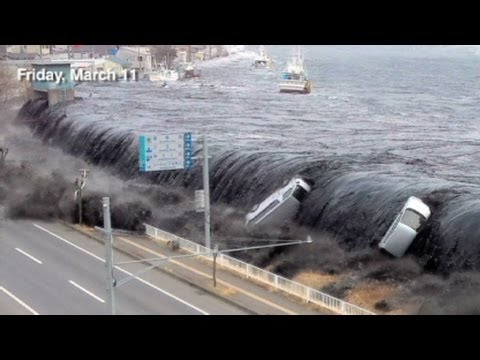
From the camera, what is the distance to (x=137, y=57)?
1686 inches

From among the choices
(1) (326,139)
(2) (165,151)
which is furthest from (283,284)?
(1) (326,139)

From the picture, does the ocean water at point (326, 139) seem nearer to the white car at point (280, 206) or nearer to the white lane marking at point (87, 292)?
the white car at point (280, 206)

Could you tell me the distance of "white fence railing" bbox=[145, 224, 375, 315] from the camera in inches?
500

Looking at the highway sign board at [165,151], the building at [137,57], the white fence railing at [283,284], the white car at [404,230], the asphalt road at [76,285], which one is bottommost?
the asphalt road at [76,285]

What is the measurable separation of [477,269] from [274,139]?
604 inches

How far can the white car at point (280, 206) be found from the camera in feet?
62.6

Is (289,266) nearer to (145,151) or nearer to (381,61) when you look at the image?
(145,151)

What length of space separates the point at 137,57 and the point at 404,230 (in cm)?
2991

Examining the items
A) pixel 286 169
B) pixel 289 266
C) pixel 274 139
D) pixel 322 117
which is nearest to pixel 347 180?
pixel 286 169

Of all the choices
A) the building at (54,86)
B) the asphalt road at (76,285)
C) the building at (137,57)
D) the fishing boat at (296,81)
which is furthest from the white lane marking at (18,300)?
the fishing boat at (296,81)

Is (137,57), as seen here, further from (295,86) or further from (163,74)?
(295,86)

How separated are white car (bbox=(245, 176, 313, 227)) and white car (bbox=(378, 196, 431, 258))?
3352mm

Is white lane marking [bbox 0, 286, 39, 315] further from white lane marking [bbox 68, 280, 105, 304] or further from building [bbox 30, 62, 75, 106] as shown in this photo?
building [bbox 30, 62, 75, 106]

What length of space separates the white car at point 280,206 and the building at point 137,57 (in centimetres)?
2261
